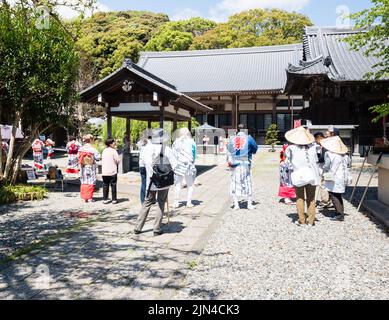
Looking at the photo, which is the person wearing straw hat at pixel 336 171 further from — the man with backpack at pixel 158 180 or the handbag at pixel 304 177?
the man with backpack at pixel 158 180

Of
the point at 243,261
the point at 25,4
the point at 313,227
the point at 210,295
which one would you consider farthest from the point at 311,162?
the point at 25,4

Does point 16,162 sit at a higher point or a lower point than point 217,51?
lower

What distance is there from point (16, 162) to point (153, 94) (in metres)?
5.30

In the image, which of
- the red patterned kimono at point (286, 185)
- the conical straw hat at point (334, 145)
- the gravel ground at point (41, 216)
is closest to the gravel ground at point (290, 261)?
the conical straw hat at point (334, 145)

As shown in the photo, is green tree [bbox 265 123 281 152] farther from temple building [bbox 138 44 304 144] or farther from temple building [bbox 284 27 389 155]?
temple building [bbox 284 27 389 155]

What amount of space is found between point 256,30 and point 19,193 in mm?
44342

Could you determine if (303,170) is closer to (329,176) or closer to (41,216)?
(329,176)

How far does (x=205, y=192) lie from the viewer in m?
10.6

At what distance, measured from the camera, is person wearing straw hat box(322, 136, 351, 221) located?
6.87 meters

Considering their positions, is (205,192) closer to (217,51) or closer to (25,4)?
(25,4)

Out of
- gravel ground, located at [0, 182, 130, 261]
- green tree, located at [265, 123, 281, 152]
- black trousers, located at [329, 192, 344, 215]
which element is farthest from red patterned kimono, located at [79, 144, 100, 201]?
green tree, located at [265, 123, 281, 152]

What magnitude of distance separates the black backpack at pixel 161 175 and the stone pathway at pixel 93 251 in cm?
88

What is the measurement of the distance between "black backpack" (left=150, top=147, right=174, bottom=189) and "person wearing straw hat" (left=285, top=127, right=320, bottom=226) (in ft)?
7.50

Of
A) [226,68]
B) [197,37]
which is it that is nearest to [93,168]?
[226,68]
